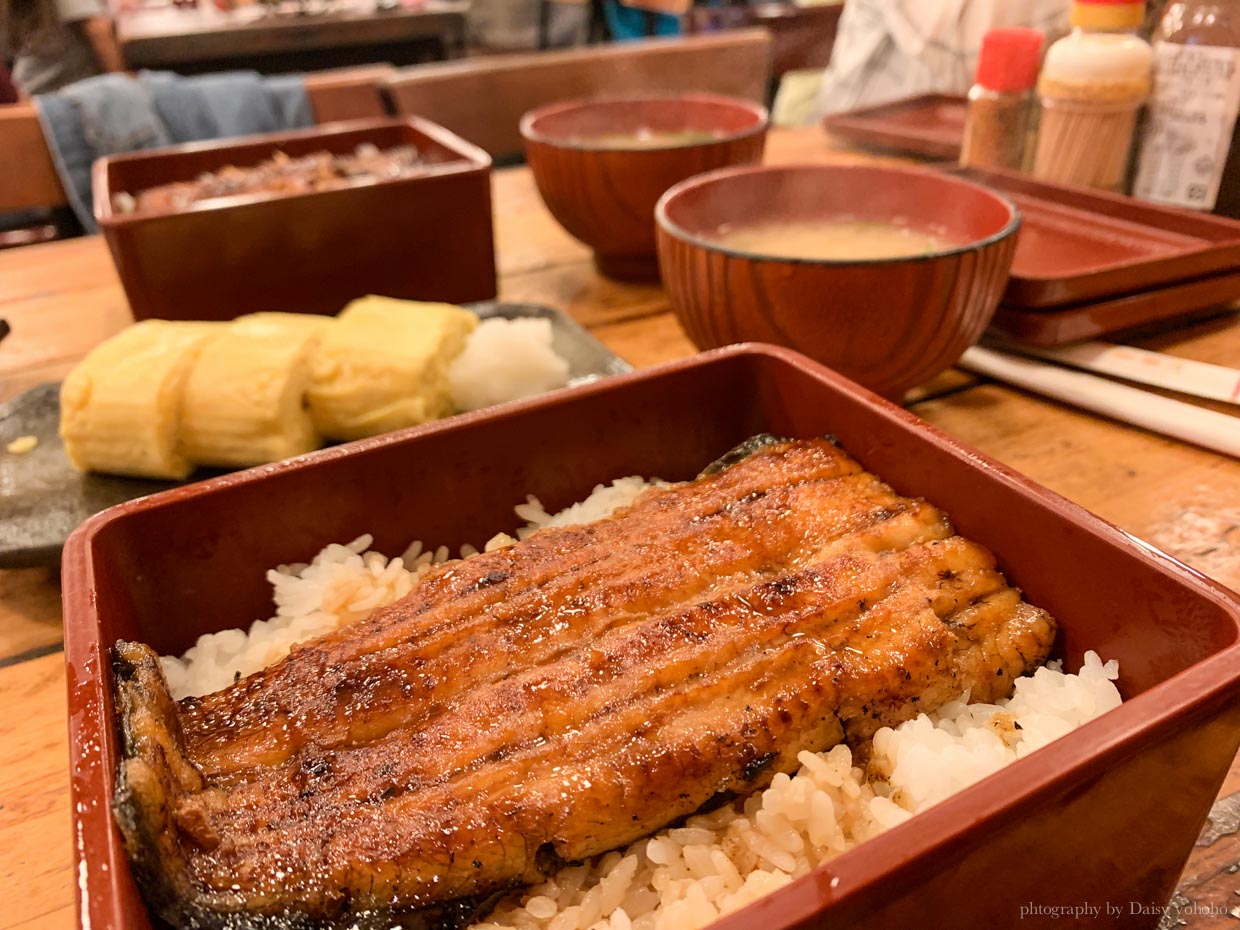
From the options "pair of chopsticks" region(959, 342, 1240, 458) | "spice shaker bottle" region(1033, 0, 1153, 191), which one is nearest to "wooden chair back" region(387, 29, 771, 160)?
"spice shaker bottle" region(1033, 0, 1153, 191)

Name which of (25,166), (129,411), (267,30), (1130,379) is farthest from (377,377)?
(267,30)

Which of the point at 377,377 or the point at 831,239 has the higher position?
the point at 831,239

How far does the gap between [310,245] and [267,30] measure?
5.20 meters

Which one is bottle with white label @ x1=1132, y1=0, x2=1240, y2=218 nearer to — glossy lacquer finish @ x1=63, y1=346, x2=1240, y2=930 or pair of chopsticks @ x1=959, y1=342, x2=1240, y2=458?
pair of chopsticks @ x1=959, y1=342, x2=1240, y2=458

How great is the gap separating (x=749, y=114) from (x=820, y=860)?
1782 mm

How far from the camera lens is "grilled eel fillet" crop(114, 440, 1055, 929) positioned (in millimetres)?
665

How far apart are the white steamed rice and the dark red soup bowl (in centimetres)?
130

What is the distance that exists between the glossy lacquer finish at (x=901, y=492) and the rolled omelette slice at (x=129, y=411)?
1.32ft

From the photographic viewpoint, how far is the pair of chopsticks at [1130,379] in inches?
51.3

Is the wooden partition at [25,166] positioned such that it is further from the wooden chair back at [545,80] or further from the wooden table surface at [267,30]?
the wooden table surface at [267,30]

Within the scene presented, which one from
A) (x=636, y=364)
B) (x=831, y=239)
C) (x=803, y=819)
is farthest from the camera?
(x=636, y=364)

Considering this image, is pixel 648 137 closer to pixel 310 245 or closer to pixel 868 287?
pixel 310 245

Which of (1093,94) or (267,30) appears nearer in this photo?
(1093,94)

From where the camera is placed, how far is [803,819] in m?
0.69
